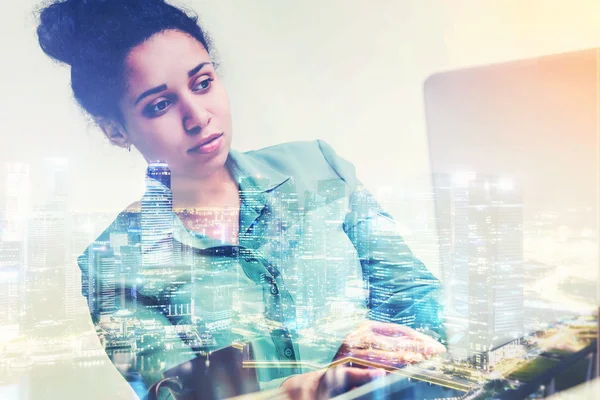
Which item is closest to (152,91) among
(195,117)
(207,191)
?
(195,117)

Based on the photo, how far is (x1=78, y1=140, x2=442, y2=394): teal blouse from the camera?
65.7 inches

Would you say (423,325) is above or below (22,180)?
below

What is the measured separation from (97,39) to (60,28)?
136mm

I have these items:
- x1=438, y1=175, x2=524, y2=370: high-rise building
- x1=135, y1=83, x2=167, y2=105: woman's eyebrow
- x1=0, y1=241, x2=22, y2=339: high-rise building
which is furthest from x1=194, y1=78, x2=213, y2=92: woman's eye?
x1=438, y1=175, x2=524, y2=370: high-rise building

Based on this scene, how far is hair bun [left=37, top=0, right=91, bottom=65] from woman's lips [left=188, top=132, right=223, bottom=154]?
0.54 meters

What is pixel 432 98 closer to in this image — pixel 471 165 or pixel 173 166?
pixel 471 165

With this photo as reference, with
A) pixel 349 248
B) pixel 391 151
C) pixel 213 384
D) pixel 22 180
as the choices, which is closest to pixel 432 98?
pixel 391 151

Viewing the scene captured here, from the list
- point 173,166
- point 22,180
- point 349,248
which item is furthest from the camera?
point 349,248

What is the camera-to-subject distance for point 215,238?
1.76 meters

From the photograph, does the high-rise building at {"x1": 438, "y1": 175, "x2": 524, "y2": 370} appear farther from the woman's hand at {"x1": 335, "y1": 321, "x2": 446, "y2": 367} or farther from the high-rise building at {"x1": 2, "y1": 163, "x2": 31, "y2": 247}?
the high-rise building at {"x1": 2, "y1": 163, "x2": 31, "y2": 247}

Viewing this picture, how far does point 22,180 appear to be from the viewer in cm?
159

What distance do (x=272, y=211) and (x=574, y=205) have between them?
4.28ft

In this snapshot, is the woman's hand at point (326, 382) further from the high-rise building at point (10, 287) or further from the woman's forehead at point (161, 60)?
the woman's forehead at point (161, 60)

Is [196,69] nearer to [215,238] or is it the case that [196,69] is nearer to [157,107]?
[157,107]
